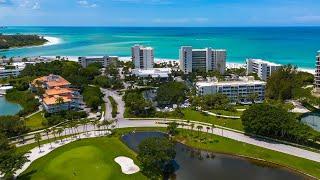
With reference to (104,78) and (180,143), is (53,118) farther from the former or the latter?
(104,78)

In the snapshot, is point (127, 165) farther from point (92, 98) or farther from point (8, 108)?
point (8, 108)

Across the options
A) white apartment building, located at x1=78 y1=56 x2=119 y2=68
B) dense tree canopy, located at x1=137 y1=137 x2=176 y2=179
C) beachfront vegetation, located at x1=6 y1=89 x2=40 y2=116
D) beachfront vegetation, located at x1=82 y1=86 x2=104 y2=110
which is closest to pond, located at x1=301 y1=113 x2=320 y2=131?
dense tree canopy, located at x1=137 y1=137 x2=176 y2=179

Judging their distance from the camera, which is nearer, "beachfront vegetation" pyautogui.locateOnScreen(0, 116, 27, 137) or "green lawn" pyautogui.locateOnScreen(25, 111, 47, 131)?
"beachfront vegetation" pyautogui.locateOnScreen(0, 116, 27, 137)

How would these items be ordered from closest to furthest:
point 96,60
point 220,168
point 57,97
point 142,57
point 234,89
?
point 220,168, point 57,97, point 234,89, point 142,57, point 96,60

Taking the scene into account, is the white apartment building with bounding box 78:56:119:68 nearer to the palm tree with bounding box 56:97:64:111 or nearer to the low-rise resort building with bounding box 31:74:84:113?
the low-rise resort building with bounding box 31:74:84:113

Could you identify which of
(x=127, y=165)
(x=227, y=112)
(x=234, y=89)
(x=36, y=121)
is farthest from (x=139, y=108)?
(x=234, y=89)

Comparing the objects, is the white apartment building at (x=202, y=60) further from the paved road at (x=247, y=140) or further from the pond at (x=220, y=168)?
the pond at (x=220, y=168)
